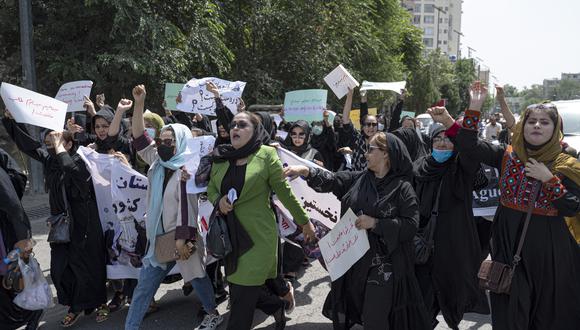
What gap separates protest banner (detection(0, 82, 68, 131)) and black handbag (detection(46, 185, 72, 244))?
2.51 ft

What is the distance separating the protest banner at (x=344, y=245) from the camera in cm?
351

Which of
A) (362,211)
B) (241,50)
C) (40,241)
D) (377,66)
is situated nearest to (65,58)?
(40,241)

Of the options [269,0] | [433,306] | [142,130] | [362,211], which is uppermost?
[269,0]

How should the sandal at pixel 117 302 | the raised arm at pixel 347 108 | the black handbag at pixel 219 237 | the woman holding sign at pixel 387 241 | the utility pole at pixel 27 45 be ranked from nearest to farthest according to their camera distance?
1. the woman holding sign at pixel 387 241
2. the black handbag at pixel 219 237
3. the sandal at pixel 117 302
4. the raised arm at pixel 347 108
5. the utility pole at pixel 27 45

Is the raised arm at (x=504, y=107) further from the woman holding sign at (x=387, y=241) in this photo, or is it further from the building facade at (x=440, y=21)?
the building facade at (x=440, y=21)

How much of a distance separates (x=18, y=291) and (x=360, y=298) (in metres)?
2.57

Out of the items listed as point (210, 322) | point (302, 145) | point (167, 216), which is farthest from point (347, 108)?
point (210, 322)

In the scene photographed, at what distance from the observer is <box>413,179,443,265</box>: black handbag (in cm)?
392

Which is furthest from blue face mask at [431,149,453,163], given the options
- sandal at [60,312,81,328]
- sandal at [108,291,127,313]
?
sandal at [60,312,81,328]

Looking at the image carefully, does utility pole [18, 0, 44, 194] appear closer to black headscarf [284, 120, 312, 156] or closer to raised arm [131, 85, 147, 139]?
black headscarf [284, 120, 312, 156]

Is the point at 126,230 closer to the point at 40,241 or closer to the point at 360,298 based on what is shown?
the point at 360,298

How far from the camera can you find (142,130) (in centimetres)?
456

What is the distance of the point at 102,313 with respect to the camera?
194 inches

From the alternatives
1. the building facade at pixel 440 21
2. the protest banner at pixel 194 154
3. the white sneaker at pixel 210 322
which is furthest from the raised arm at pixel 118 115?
the building facade at pixel 440 21
